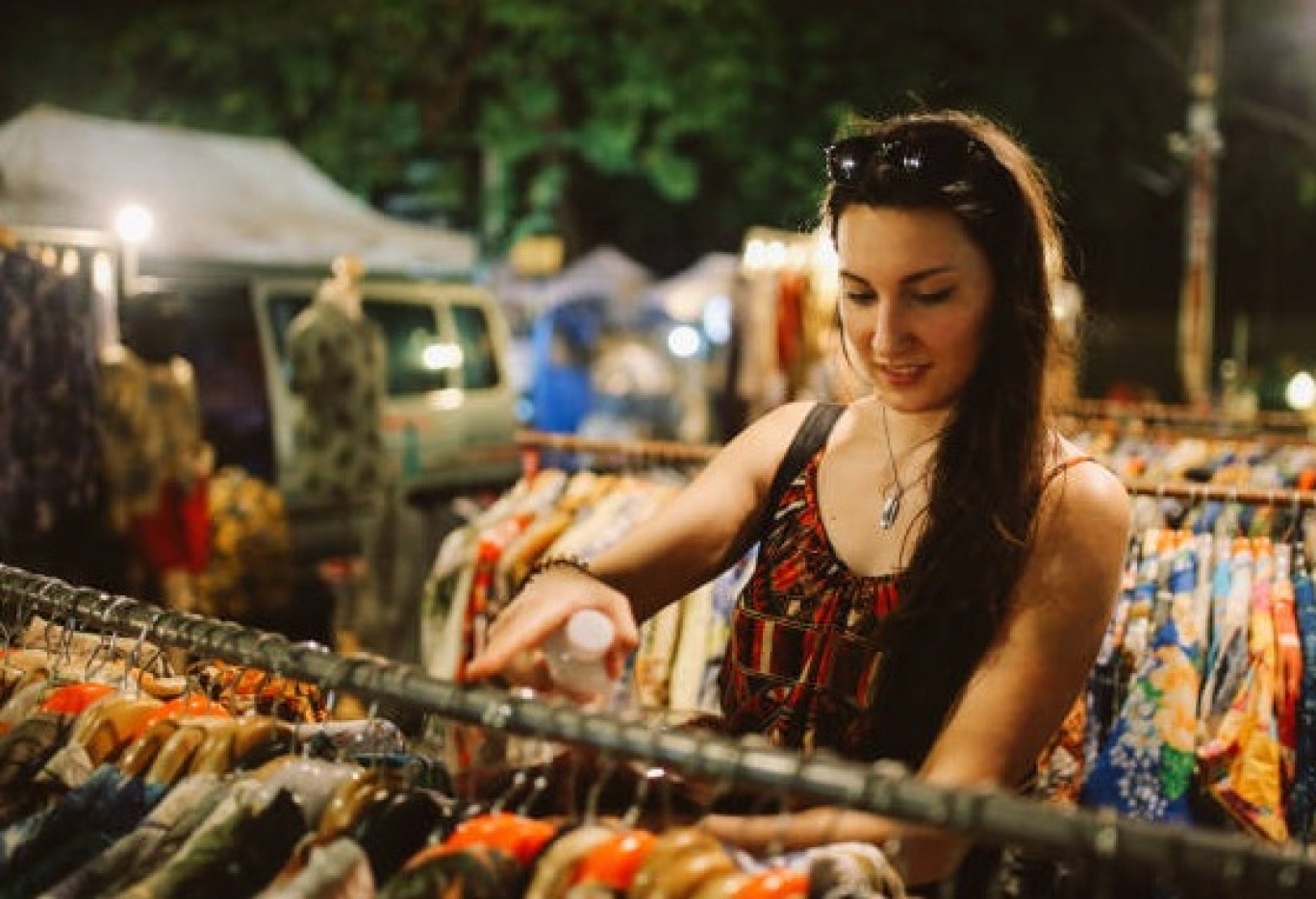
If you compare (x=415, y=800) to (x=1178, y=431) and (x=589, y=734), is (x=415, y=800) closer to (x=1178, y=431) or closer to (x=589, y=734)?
(x=589, y=734)

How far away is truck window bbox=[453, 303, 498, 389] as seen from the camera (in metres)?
11.9

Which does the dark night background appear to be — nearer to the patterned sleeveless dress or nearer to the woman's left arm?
the patterned sleeveless dress

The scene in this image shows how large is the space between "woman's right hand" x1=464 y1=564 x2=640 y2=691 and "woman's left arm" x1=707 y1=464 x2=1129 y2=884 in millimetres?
505

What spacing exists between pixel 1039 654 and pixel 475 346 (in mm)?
10588

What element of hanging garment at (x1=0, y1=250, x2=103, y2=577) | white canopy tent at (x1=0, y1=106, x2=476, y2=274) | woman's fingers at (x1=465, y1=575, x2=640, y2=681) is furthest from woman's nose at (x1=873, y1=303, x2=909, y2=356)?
white canopy tent at (x1=0, y1=106, x2=476, y2=274)

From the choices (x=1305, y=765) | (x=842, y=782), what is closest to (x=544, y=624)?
(x=842, y=782)

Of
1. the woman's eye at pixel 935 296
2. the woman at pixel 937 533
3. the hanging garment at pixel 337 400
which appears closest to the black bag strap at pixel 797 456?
the woman at pixel 937 533

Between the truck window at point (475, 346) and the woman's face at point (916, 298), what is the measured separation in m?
9.93

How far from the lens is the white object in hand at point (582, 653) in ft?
5.37

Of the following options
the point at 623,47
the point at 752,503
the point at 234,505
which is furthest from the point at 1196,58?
the point at 752,503

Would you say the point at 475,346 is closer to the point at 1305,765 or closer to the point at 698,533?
the point at 1305,765

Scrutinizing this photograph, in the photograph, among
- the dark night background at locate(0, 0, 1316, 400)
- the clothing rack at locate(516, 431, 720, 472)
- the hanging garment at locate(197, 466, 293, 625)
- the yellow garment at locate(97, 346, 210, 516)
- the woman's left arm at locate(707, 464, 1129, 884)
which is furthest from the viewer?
the dark night background at locate(0, 0, 1316, 400)

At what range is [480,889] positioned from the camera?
1413 millimetres

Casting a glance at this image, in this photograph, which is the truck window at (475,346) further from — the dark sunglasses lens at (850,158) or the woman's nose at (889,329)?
the woman's nose at (889,329)
